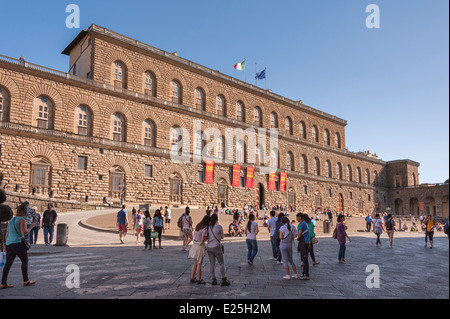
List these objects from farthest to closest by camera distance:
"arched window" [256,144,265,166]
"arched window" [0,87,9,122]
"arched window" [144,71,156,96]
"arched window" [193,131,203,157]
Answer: "arched window" [256,144,265,166] → "arched window" [193,131,203,157] → "arched window" [144,71,156,96] → "arched window" [0,87,9,122]

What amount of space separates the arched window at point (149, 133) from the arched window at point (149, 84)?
289cm

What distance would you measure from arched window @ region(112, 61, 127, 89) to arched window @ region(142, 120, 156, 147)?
12.6 ft

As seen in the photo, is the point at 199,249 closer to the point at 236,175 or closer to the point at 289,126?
the point at 236,175

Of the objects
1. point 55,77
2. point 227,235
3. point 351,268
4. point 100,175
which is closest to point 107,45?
point 55,77

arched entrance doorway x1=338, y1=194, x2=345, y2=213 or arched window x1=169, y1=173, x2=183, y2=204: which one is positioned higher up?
arched window x1=169, y1=173, x2=183, y2=204

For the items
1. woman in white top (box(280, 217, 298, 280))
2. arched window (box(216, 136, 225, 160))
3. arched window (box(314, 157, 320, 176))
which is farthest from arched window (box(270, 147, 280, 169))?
woman in white top (box(280, 217, 298, 280))

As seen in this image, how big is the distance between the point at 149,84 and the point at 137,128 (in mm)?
4772

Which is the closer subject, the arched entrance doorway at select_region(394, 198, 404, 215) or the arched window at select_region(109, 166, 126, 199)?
the arched window at select_region(109, 166, 126, 199)

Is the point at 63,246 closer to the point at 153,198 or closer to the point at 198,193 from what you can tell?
the point at 153,198

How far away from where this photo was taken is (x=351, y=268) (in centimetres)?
912

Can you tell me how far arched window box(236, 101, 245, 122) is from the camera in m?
39.3

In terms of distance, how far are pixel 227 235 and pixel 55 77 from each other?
719 inches

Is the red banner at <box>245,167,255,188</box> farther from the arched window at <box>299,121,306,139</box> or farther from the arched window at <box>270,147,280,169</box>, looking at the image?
the arched window at <box>299,121,306,139</box>

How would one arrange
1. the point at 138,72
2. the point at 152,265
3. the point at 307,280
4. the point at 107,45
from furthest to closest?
the point at 138,72 → the point at 107,45 → the point at 152,265 → the point at 307,280
